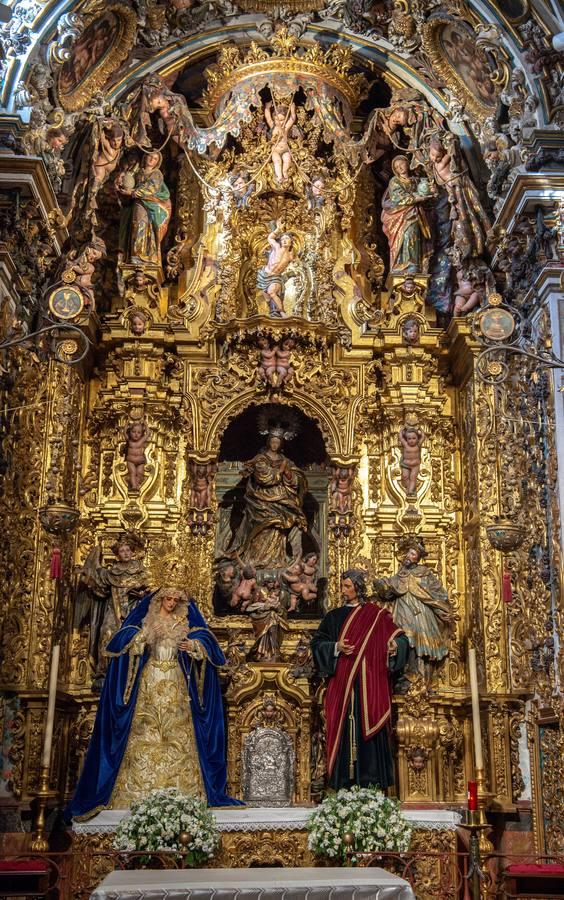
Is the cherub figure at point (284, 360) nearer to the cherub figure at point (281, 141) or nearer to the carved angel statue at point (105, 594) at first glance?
the cherub figure at point (281, 141)

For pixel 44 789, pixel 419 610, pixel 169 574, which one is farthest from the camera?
pixel 419 610

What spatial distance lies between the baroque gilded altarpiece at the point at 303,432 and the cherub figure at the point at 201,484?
0.03 m

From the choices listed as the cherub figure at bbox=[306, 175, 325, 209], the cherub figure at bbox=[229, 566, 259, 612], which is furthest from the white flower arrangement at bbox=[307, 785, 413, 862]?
the cherub figure at bbox=[306, 175, 325, 209]

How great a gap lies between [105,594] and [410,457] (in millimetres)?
4078

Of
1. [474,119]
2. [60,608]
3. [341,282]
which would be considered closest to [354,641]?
[60,608]

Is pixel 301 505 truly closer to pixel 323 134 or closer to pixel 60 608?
pixel 60 608

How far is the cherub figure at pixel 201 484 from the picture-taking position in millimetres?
13805

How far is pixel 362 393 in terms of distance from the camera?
47.0 ft

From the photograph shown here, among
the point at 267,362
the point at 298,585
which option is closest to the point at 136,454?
the point at 267,362

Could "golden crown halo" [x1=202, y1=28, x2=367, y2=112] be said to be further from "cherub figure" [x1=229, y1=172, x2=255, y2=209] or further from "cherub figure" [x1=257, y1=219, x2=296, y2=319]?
"cherub figure" [x1=257, y1=219, x2=296, y2=319]

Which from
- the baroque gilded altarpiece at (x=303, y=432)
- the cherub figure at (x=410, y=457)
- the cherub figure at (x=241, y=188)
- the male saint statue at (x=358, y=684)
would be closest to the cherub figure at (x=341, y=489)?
the baroque gilded altarpiece at (x=303, y=432)

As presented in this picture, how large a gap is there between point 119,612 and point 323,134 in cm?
682

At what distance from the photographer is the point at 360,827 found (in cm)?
976

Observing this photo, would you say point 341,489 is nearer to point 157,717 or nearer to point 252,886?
point 157,717
